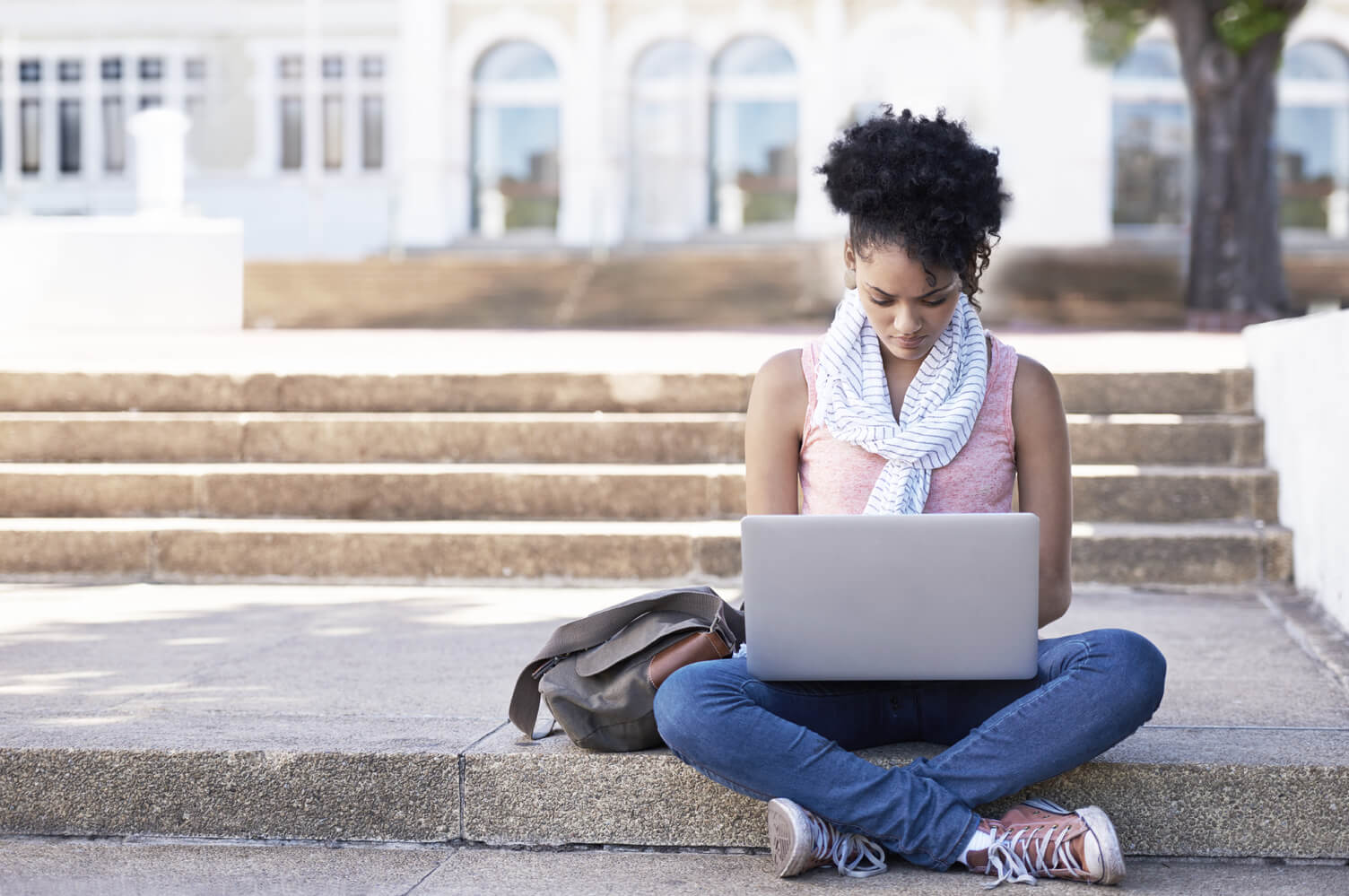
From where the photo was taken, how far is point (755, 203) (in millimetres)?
23859

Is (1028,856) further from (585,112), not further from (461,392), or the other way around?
(585,112)

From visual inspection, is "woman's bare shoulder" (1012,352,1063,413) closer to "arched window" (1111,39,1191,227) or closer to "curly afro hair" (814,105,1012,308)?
"curly afro hair" (814,105,1012,308)

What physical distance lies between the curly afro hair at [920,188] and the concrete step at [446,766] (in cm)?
107

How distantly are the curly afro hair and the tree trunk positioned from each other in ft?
38.9

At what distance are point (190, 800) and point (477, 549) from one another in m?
2.58

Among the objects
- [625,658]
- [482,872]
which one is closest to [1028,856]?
[625,658]

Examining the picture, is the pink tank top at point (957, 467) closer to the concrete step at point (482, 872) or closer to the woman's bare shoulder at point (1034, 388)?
the woman's bare shoulder at point (1034, 388)

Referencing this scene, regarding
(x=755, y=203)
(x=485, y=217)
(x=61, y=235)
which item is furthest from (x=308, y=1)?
(x=61, y=235)

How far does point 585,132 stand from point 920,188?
2135cm

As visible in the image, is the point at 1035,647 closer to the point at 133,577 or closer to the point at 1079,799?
the point at 1079,799

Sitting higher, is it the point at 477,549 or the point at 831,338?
the point at 831,338

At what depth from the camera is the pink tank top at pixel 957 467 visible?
332cm

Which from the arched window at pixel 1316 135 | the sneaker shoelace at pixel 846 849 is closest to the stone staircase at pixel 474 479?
the sneaker shoelace at pixel 846 849

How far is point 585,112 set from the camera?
78.4 feet
